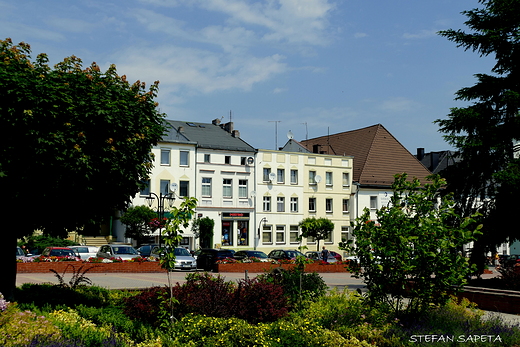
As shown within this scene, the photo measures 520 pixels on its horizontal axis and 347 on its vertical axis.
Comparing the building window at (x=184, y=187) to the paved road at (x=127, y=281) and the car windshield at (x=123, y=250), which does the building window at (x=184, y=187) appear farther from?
the paved road at (x=127, y=281)

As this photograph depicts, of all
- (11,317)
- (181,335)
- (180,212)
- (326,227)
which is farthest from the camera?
(326,227)

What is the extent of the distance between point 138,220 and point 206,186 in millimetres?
8482

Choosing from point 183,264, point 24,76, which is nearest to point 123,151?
point 24,76

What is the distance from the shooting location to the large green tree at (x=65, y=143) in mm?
9758

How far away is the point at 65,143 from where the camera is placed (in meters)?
9.90

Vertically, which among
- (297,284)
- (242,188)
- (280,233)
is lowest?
(297,284)

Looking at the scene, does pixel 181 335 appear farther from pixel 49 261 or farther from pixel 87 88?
pixel 49 261

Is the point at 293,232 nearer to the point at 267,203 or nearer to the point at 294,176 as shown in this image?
the point at 267,203

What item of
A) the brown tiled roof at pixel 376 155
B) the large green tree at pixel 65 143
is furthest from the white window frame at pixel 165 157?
the large green tree at pixel 65 143

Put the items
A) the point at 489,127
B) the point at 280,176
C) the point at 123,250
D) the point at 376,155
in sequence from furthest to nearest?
the point at 376,155, the point at 280,176, the point at 123,250, the point at 489,127

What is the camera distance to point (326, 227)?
54094 mm

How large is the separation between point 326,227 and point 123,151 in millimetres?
44638

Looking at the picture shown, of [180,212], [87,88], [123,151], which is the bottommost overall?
[180,212]

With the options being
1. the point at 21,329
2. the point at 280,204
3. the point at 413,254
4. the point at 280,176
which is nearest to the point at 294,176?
the point at 280,176
